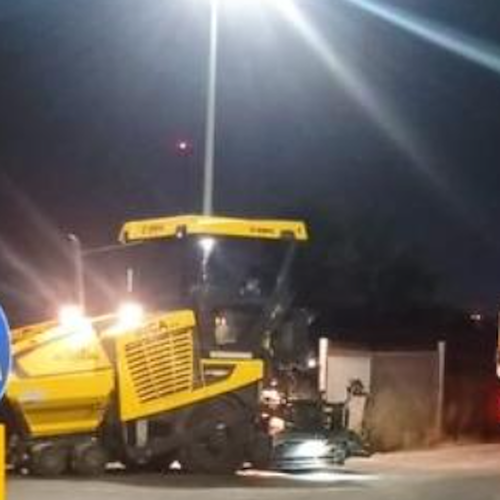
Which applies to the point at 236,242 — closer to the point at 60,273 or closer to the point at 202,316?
the point at 202,316

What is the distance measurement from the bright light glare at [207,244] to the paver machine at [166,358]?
14 mm

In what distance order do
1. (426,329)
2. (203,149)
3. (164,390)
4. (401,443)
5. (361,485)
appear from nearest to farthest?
(361,485) < (164,390) < (203,149) < (401,443) < (426,329)

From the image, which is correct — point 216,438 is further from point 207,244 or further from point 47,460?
point 207,244

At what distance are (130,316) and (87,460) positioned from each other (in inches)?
79.5

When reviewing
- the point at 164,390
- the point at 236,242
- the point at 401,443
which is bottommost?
the point at 401,443

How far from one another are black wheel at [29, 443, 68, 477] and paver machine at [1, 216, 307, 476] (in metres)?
0.01

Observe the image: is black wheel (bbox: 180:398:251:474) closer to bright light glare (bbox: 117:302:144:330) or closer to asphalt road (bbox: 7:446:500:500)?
asphalt road (bbox: 7:446:500:500)

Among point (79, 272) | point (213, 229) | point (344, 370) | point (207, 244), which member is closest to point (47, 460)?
point (79, 272)

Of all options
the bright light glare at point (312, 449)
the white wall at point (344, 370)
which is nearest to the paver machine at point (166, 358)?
the bright light glare at point (312, 449)

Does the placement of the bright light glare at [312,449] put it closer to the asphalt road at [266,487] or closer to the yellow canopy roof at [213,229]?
the asphalt road at [266,487]

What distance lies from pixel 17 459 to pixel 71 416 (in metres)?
0.90

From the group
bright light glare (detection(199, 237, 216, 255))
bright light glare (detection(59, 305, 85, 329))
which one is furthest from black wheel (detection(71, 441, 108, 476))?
bright light glare (detection(199, 237, 216, 255))

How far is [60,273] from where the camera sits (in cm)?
3466

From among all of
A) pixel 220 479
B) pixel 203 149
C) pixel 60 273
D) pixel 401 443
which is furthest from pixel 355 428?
pixel 220 479
